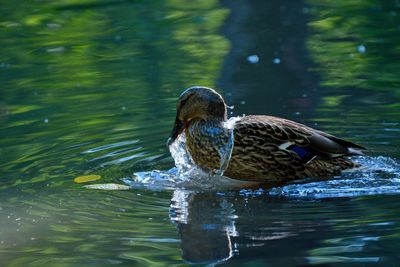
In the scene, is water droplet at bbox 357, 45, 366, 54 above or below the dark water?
below

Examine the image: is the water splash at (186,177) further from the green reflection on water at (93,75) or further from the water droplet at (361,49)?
the water droplet at (361,49)

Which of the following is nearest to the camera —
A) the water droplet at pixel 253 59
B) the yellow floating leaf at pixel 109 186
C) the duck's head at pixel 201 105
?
the yellow floating leaf at pixel 109 186

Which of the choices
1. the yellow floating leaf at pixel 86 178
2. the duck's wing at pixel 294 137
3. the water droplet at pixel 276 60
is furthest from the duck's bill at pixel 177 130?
the water droplet at pixel 276 60

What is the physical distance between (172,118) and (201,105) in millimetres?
1660

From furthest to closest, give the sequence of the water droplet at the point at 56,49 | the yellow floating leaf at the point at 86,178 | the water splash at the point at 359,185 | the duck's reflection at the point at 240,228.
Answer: the water droplet at the point at 56,49 → the yellow floating leaf at the point at 86,178 → the water splash at the point at 359,185 → the duck's reflection at the point at 240,228

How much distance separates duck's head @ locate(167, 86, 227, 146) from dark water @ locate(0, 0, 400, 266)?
563 millimetres

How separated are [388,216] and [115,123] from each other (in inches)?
149

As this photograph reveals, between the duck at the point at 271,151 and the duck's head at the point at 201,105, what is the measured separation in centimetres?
3

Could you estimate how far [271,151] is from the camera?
8.21 meters

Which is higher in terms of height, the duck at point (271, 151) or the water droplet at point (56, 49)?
the duck at point (271, 151)

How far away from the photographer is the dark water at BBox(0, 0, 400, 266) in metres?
6.56

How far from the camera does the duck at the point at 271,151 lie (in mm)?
Result: 8203

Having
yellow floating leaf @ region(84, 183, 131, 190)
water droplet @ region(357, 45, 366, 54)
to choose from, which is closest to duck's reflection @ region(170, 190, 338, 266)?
yellow floating leaf @ region(84, 183, 131, 190)

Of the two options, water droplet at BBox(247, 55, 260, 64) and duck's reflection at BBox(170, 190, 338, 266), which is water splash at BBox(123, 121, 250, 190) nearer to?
duck's reflection at BBox(170, 190, 338, 266)
